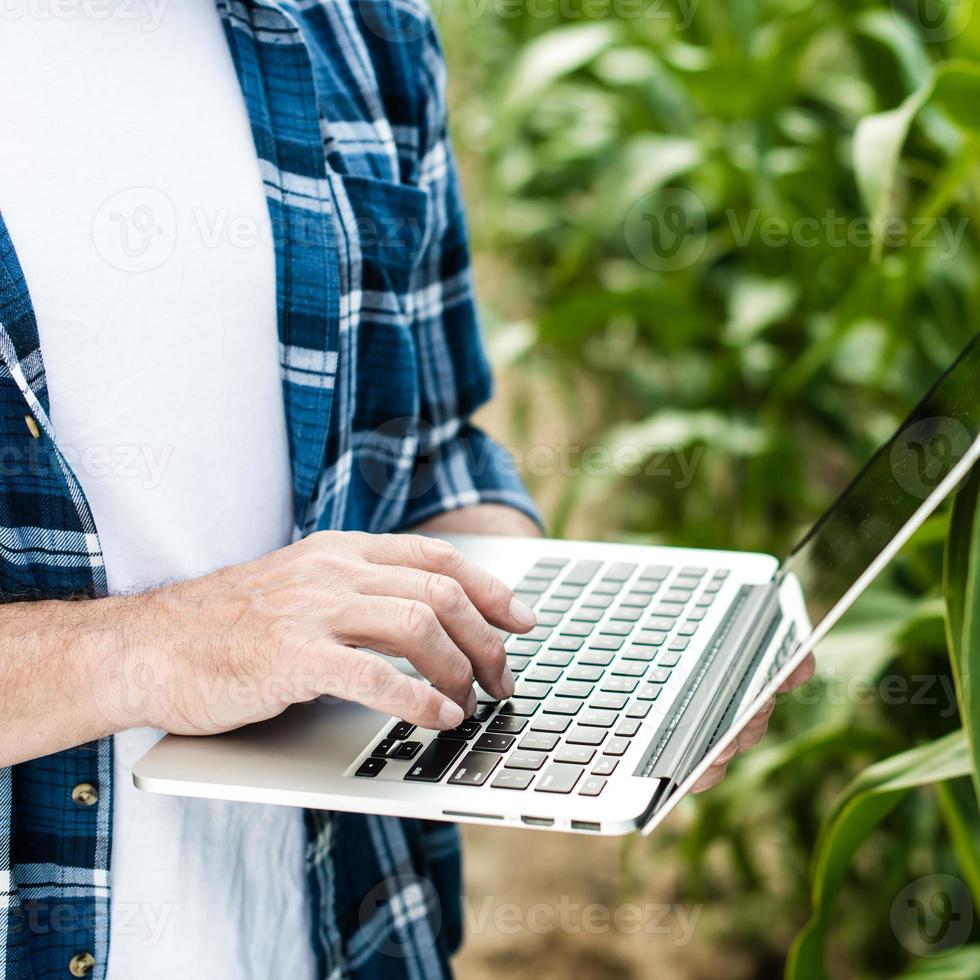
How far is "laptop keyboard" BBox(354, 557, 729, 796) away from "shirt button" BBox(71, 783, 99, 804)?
0.14m

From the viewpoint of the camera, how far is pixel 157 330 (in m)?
0.53

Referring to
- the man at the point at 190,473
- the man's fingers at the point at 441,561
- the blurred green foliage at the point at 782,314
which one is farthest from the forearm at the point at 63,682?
the blurred green foliage at the point at 782,314

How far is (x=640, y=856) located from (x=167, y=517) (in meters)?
1.14

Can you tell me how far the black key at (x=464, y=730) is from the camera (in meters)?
0.49

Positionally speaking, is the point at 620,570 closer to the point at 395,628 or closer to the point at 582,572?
the point at 582,572

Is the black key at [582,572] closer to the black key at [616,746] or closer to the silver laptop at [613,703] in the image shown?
the silver laptop at [613,703]

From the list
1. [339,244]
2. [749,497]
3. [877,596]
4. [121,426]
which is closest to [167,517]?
[121,426]

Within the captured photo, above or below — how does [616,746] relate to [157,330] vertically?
below

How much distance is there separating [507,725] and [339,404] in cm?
20

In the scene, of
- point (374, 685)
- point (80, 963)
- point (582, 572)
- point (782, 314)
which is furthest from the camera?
point (782, 314)

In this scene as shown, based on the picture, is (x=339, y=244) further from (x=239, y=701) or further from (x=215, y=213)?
(x=239, y=701)

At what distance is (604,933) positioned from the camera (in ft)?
4.77

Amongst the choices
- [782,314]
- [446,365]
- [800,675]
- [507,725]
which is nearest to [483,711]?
[507,725]

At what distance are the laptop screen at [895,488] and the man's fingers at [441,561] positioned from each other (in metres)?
0.13
